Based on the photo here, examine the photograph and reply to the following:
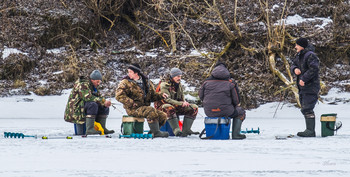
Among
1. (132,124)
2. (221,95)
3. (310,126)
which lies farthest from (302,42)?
(132,124)

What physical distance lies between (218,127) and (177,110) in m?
0.94

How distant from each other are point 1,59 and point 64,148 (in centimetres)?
1251

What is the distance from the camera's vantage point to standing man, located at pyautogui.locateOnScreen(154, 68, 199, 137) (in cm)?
876

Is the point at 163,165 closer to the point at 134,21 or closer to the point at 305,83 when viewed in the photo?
the point at 305,83

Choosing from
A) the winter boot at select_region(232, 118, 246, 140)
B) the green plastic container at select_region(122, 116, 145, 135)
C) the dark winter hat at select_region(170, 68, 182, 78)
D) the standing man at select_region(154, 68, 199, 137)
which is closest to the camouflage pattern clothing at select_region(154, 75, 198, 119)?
the standing man at select_region(154, 68, 199, 137)

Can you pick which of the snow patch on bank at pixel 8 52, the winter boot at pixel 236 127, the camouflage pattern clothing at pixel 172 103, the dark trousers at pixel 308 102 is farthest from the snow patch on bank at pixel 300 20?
the winter boot at pixel 236 127

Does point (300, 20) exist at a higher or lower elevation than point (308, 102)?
higher

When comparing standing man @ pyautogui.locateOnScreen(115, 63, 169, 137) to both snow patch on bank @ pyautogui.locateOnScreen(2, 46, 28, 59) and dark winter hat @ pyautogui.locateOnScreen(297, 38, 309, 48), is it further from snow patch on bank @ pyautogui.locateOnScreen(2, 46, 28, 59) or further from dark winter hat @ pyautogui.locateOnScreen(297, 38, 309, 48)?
snow patch on bank @ pyautogui.locateOnScreen(2, 46, 28, 59)

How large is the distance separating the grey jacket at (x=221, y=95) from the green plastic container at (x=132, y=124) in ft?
3.86

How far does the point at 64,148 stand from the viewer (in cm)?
702

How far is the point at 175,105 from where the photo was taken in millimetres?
8836

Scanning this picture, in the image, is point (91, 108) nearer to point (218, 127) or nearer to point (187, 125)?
point (187, 125)

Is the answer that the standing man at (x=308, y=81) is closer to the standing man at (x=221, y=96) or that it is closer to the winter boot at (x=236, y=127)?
the winter boot at (x=236, y=127)

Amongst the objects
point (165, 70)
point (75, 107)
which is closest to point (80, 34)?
point (165, 70)
